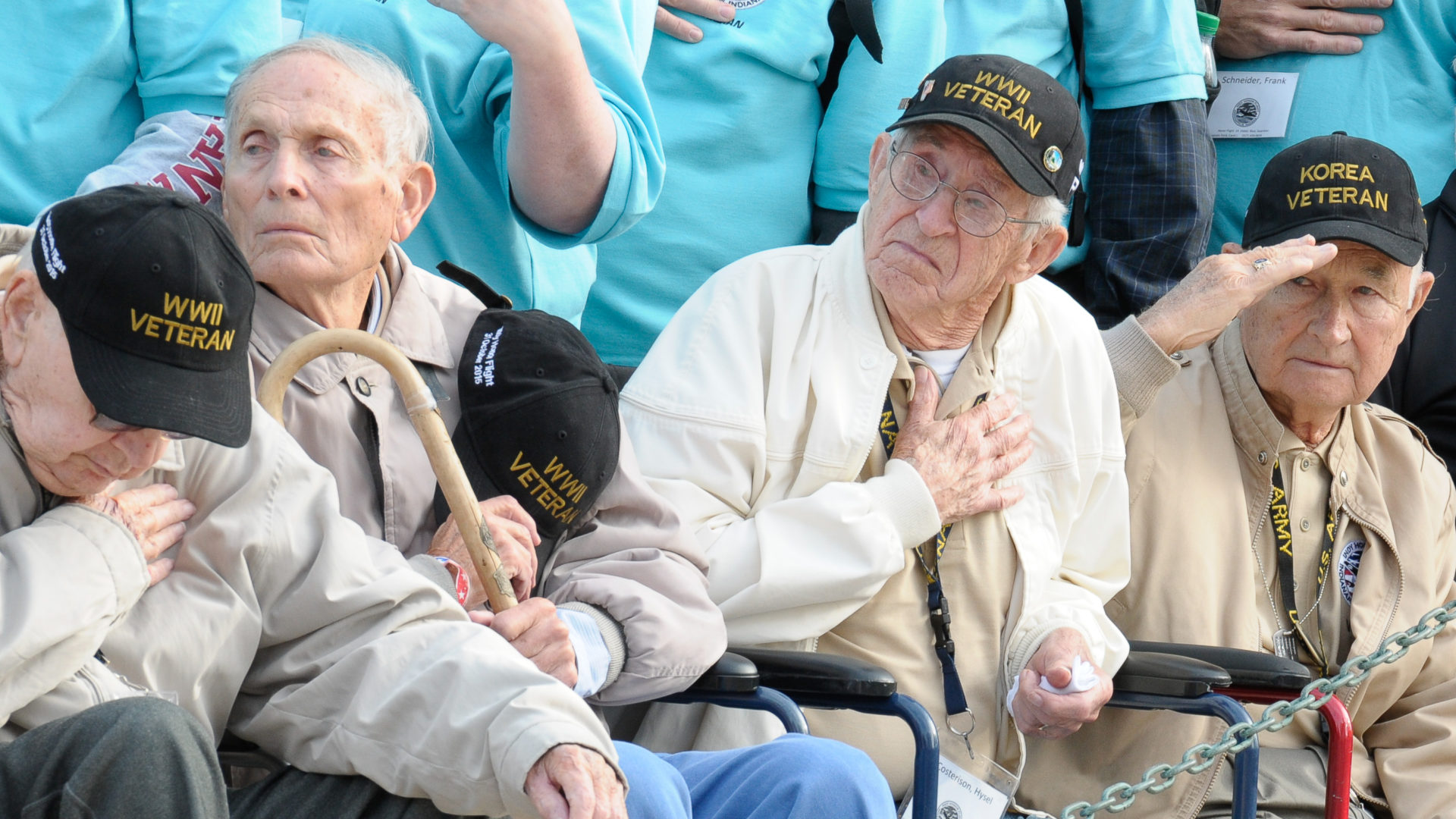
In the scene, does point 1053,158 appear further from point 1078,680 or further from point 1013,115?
point 1078,680

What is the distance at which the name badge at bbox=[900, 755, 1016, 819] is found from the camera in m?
2.60

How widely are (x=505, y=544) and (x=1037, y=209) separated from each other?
1245 millimetres

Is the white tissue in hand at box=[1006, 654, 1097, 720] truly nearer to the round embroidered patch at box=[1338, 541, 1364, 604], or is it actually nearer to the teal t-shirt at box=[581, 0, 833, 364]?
the round embroidered patch at box=[1338, 541, 1364, 604]

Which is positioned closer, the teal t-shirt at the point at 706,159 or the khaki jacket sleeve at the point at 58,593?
the khaki jacket sleeve at the point at 58,593

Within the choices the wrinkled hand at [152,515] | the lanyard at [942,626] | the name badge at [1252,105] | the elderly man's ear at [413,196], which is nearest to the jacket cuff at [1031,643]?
the lanyard at [942,626]

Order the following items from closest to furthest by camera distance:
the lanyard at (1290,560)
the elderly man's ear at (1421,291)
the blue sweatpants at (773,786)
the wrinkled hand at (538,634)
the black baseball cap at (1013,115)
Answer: the blue sweatpants at (773,786), the wrinkled hand at (538,634), the black baseball cap at (1013,115), the lanyard at (1290,560), the elderly man's ear at (1421,291)

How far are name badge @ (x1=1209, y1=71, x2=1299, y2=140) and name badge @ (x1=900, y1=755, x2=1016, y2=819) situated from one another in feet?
7.91

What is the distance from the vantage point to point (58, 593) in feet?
5.39

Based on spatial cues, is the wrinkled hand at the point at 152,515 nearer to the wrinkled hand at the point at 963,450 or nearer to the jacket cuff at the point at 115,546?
the jacket cuff at the point at 115,546

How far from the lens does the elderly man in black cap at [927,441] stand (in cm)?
266

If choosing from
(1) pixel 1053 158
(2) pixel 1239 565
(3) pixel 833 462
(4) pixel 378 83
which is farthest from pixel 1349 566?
(4) pixel 378 83

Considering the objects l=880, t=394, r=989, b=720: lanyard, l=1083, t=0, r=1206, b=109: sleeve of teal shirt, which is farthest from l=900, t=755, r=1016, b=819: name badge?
l=1083, t=0, r=1206, b=109: sleeve of teal shirt

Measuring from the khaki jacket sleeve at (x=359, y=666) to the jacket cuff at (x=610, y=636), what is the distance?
35 cm

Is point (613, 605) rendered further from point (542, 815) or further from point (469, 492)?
point (542, 815)
